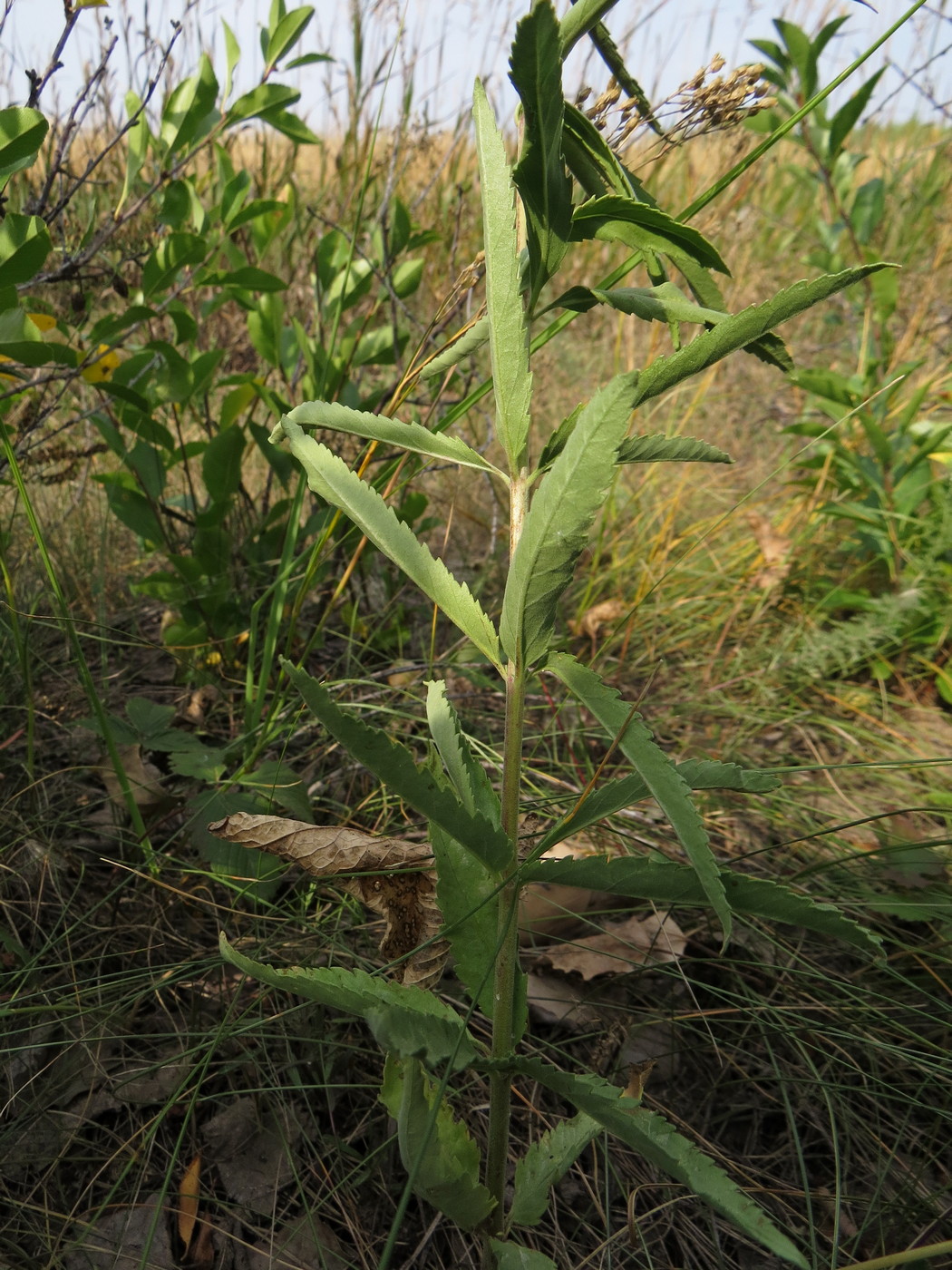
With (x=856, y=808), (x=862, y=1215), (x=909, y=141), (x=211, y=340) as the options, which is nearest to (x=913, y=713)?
(x=856, y=808)

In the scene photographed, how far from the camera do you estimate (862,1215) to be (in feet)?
3.26

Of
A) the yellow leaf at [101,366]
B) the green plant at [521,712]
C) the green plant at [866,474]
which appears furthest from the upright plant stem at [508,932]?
the green plant at [866,474]

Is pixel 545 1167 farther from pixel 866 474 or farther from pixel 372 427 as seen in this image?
pixel 866 474

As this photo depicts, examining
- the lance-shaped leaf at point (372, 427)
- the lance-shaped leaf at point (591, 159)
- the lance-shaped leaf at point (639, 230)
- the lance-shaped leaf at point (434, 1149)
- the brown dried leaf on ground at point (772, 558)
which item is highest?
the lance-shaped leaf at point (591, 159)

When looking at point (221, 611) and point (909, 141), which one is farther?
point (909, 141)

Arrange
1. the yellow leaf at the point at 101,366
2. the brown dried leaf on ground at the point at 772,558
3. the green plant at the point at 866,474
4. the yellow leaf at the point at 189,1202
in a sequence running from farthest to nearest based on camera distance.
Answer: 1. the brown dried leaf on ground at the point at 772,558
2. the green plant at the point at 866,474
3. the yellow leaf at the point at 101,366
4. the yellow leaf at the point at 189,1202

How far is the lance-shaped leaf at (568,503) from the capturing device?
583mm

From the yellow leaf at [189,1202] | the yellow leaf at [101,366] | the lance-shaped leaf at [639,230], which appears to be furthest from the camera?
the yellow leaf at [101,366]

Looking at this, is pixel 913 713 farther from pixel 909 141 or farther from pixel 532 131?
pixel 909 141

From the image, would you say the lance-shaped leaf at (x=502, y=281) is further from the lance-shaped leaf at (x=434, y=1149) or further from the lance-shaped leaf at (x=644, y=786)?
the lance-shaped leaf at (x=434, y=1149)

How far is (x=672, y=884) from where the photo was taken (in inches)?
26.7

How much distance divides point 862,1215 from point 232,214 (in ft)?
5.60

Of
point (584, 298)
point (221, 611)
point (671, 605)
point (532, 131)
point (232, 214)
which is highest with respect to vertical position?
point (232, 214)

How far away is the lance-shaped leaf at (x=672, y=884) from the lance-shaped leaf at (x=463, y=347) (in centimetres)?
44
